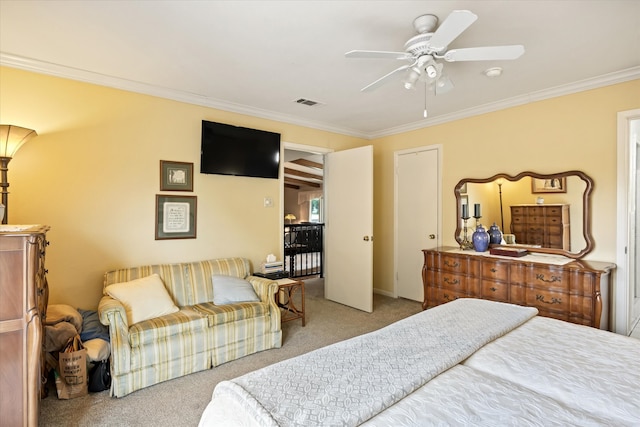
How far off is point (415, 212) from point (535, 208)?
152cm

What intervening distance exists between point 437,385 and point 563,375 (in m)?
0.55

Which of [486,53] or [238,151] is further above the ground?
[486,53]

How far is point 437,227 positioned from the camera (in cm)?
448

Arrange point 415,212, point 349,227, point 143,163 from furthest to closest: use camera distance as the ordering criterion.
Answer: point 415,212 → point 349,227 → point 143,163

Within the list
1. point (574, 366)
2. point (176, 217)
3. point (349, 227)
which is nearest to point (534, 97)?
point (349, 227)

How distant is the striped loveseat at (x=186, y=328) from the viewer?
2424 millimetres

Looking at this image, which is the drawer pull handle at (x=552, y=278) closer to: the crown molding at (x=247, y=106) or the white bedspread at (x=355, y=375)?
the white bedspread at (x=355, y=375)

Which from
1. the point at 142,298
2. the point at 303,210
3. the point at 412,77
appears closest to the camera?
the point at 412,77

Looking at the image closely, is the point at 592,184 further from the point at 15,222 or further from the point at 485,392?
the point at 15,222

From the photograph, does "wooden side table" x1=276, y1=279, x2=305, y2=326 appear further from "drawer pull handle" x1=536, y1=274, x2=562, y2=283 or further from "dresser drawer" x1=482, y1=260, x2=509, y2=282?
"drawer pull handle" x1=536, y1=274, x2=562, y2=283

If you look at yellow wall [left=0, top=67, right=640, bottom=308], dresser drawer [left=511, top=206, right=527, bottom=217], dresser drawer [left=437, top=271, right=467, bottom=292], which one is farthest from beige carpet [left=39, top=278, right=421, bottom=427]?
dresser drawer [left=511, top=206, right=527, bottom=217]

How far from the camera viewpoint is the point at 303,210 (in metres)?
13.6

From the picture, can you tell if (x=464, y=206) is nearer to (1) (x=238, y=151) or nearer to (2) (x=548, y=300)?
(2) (x=548, y=300)

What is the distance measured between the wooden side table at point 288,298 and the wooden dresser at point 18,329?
81.8 inches
